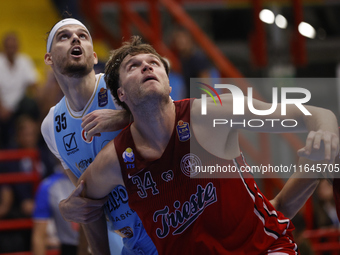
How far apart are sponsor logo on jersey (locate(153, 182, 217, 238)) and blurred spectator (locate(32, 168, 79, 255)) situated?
3.01m

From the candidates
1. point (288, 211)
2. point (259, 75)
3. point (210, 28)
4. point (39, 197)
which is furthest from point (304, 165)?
point (210, 28)

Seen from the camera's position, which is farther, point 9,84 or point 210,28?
point 210,28

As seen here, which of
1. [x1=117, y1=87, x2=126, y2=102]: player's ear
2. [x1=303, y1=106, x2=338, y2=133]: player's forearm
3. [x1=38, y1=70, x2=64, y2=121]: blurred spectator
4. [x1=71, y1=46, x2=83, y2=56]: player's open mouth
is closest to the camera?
[x1=303, y1=106, x2=338, y2=133]: player's forearm

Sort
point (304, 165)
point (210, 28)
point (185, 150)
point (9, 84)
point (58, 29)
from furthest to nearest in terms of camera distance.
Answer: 1. point (210, 28)
2. point (9, 84)
3. point (58, 29)
4. point (304, 165)
5. point (185, 150)

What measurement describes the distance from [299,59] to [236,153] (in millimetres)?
5772

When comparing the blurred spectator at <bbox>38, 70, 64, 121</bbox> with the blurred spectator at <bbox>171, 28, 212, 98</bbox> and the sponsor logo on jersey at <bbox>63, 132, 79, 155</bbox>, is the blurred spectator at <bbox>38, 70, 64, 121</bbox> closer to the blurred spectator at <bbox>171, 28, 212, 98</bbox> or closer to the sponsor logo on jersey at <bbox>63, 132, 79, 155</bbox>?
the blurred spectator at <bbox>171, 28, 212, 98</bbox>

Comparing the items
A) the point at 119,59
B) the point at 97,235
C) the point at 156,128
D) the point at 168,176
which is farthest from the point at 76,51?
the point at 97,235

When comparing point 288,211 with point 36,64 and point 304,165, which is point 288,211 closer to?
point 304,165

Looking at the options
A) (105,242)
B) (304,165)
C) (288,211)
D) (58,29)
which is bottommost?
(105,242)

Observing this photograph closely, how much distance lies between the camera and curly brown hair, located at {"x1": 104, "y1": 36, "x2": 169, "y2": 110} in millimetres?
3775

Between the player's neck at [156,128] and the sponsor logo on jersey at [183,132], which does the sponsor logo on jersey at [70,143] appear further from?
the sponsor logo on jersey at [183,132]

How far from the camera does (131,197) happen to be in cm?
366

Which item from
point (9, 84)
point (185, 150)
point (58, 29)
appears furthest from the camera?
point (9, 84)

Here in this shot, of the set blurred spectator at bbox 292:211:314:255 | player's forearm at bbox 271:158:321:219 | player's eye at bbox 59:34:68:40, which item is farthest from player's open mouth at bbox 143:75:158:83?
blurred spectator at bbox 292:211:314:255
